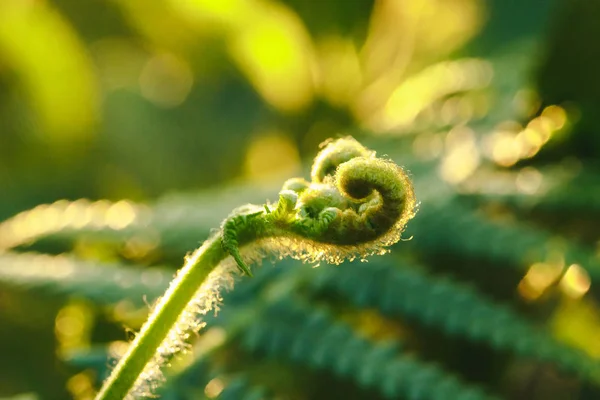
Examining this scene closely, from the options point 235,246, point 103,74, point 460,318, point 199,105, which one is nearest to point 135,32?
point 103,74

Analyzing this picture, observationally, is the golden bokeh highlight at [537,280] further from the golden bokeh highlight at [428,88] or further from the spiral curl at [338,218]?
the spiral curl at [338,218]

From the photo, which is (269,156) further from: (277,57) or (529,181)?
(529,181)

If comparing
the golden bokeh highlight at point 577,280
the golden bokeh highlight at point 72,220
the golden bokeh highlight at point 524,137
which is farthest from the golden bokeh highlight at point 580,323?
the golden bokeh highlight at point 72,220

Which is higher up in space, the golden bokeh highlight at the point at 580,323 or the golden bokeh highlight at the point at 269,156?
the golden bokeh highlight at the point at 269,156

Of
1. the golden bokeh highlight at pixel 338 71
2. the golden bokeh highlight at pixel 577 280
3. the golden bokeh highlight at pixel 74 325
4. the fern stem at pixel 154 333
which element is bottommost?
the fern stem at pixel 154 333

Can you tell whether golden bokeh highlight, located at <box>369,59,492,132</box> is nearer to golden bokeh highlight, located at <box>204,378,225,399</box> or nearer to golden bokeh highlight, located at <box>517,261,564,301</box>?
golden bokeh highlight, located at <box>517,261,564,301</box>

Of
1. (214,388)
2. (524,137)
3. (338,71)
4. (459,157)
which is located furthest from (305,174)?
(214,388)

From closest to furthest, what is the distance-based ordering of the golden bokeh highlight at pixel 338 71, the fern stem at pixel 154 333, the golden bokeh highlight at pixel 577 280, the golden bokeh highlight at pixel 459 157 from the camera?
the fern stem at pixel 154 333 < the golden bokeh highlight at pixel 577 280 < the golden bokeh highlight at pixel 459 157 < the golden bokeh highlight at pixel 338 71
